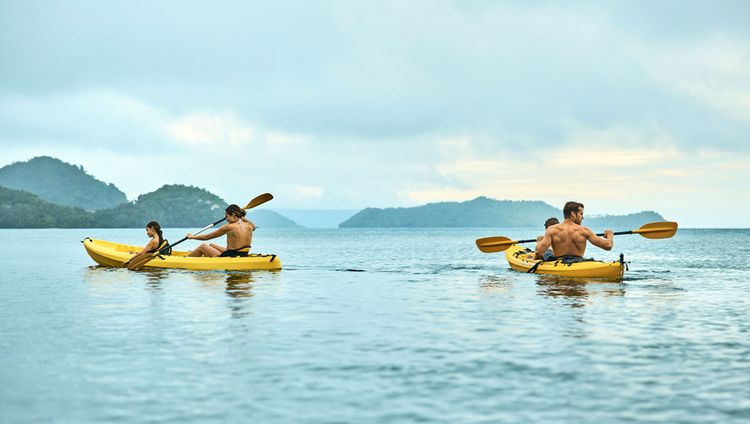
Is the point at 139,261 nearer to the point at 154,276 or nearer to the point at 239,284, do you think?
the point at 154,276

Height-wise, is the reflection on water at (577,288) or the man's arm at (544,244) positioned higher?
the man's arm at (544,244)

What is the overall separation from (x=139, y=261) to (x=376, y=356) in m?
17.9

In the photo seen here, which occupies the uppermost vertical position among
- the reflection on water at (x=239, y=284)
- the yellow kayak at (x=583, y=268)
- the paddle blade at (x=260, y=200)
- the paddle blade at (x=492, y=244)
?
the paddle blade at (x=260, y=200)

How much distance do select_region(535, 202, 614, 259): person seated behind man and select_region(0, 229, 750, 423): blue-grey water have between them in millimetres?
1516

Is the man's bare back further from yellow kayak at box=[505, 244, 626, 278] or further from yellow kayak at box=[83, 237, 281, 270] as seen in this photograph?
yellow kayak at box=[505, 244, 626, 278]

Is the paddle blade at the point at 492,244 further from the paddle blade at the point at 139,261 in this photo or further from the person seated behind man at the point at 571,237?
the paddle blade at the point at 139,261

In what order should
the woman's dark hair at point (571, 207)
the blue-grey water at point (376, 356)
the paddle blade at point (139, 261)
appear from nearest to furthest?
the blue-grey water at point (376, 356) → the woman's dark hair at point (571, 207) → the paddle blade at point (139, 261)

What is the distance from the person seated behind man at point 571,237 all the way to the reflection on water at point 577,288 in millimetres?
848

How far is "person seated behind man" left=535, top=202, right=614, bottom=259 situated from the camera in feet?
68.3

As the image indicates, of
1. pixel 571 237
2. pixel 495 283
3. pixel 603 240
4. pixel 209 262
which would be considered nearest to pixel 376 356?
pixel 603 240

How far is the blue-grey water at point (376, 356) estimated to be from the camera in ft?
25.4

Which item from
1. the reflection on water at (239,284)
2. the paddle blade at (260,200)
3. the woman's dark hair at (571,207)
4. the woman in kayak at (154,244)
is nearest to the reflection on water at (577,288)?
the woman's dark hair at (571,207)

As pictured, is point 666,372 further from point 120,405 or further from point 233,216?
point 233,216

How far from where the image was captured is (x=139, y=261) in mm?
26688
